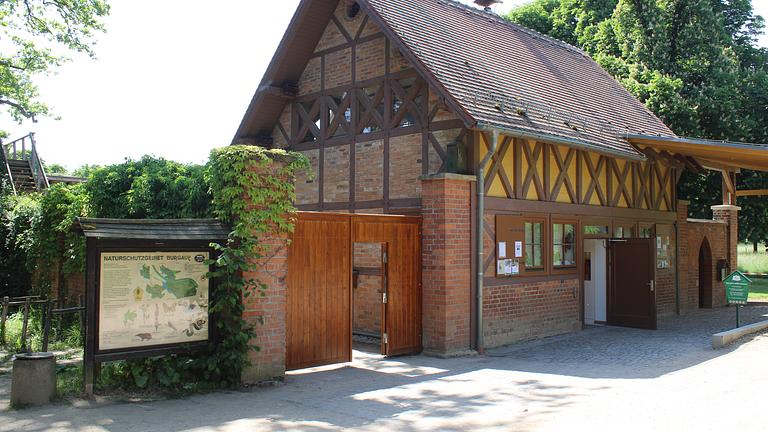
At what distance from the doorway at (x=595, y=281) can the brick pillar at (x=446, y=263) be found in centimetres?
546

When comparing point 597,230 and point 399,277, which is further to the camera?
point 597,230

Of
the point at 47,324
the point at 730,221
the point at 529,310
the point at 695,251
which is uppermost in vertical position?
the point at 730,221

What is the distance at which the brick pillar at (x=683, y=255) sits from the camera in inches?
722

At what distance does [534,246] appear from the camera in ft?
44.0

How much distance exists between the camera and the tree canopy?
2264 cm

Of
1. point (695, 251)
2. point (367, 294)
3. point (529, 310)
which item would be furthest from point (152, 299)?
point (695, 251)

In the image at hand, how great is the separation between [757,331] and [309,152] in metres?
10.2

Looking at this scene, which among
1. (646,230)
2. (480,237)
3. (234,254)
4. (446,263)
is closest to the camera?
(234,254)

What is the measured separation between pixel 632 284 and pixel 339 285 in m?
7.80

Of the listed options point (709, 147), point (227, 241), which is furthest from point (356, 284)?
point (709, 147)

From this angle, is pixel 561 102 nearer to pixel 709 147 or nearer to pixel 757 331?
pixel 709 147

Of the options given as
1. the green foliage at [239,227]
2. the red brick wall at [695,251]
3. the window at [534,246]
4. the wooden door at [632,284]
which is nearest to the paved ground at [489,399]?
the green foliage at [239,227]

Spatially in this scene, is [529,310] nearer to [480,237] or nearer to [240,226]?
[480,237]

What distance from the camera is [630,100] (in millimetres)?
19969
